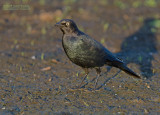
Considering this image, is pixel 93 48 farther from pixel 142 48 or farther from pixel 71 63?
pixel 142 48

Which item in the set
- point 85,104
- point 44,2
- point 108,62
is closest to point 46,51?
point 108,62

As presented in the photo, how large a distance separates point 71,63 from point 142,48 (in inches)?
92.0

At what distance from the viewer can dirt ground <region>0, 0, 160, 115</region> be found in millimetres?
5109

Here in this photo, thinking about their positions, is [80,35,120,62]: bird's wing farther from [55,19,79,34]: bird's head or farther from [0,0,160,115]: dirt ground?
[0,0,160,115]: dirt ground

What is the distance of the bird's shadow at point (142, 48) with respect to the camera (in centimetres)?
710

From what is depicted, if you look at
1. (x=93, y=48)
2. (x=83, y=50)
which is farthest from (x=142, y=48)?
(x=83, y=50)

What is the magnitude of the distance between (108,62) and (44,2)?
21.3 feet

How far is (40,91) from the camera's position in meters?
5.59

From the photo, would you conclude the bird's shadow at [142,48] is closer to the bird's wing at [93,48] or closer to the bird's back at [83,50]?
the bird's wing at [93,48]

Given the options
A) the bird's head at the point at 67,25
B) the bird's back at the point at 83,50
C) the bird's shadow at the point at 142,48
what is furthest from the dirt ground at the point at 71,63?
the bird's head at the point at 67,25

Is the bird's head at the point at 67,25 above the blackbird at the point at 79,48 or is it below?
above

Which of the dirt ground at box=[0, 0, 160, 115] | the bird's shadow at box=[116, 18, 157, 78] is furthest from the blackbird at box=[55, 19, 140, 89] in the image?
the bird's shadow at box=[116, 18, 157, 78]

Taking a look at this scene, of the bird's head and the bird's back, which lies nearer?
the bird's back

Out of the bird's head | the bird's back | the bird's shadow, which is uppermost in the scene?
the bird's head
